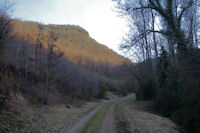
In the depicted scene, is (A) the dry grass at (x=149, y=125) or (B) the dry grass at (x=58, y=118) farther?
(B) the dry grass at (x=58, y=118)

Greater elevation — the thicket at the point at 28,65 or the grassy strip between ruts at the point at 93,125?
the thicket at the point at 28,65

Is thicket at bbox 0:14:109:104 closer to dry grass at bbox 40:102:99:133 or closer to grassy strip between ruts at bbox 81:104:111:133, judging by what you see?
dry grass at bbox 40:102:99:133

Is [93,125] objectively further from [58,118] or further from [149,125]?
[58,118]

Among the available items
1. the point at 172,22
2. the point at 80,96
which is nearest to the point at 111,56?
the point at 80,96

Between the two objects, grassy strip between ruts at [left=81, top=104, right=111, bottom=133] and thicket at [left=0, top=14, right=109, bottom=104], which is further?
thicket at [left=0, top=14, right=109, bottom=104]

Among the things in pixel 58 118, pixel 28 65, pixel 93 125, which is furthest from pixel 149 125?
pixel 28 65

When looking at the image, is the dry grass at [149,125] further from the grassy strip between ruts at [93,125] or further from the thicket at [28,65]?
the thicket at [28,65]

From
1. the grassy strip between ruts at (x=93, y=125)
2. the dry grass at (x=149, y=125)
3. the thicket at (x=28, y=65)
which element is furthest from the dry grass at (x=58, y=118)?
the dry grass at (x=149, y=125)

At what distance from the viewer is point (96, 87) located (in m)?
46.3

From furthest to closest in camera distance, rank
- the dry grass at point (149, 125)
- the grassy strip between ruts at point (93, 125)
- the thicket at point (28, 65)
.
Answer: the thicket at point (28, 65) < the grassy strip between ruts at point (93, 125) < the dry grass at point (149, 125)

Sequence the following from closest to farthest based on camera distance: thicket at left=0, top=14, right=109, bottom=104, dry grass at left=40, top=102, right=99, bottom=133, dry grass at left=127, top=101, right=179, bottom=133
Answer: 1. dry grass at left=127, top=101, right=179, bottom=133
2. dry grass at left=40, top=102, right=99, bottom=133
3. thicket at left=0, top=14, right=109, bottom=104

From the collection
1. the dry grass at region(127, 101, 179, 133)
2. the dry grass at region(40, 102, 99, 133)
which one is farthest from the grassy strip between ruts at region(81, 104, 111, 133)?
the dry grass at region(127, 101, 179, 133)

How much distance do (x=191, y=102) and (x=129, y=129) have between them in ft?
14.3

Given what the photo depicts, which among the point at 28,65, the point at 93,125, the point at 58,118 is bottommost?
the point at 58,118
